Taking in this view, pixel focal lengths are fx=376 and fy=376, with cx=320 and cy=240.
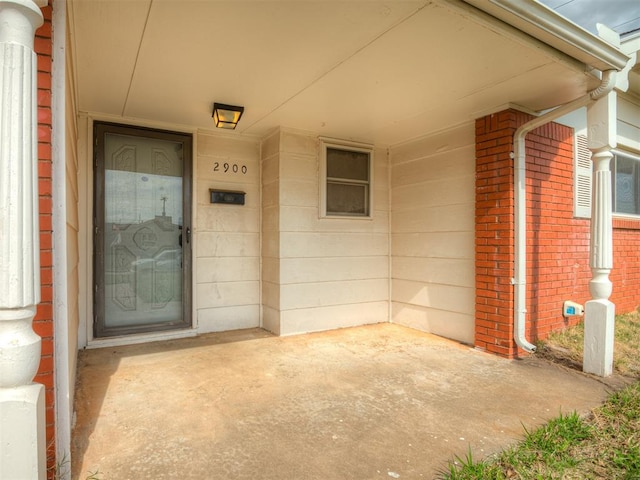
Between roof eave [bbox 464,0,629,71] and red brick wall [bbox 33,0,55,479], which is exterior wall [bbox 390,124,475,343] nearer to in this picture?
roof eave [bbox 464,0,629,71]

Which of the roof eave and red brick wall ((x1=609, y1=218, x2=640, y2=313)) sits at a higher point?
the roof eave

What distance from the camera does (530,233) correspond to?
3.72m

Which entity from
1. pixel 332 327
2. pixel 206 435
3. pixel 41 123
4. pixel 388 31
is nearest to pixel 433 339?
pixel 332 327

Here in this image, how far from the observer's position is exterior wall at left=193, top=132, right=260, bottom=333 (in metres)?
4.36

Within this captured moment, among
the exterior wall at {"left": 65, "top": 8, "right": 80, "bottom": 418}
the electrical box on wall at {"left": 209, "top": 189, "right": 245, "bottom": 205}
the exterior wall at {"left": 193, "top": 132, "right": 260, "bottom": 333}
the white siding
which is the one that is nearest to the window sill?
the white siding

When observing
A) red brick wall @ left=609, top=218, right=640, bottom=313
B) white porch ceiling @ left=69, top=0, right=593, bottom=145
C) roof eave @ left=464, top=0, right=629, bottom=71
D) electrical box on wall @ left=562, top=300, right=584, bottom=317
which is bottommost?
electrical box on wall @ left=562, top=300, right=584, bottom=317

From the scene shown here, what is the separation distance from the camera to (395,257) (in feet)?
16.5

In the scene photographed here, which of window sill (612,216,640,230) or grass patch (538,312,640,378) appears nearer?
grass patch (538,312,640,378)

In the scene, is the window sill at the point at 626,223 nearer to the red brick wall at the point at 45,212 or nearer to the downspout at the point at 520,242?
the downspout at the point at 520,242

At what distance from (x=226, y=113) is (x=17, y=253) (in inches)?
108

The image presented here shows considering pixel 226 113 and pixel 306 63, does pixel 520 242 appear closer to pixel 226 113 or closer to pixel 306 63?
pixel 306 63

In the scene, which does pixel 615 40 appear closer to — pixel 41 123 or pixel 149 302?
pixel 41 123

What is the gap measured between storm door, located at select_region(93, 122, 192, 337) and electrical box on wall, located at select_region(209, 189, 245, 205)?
0.95 feet

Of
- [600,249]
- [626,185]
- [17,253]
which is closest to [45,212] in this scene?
[17,253]
